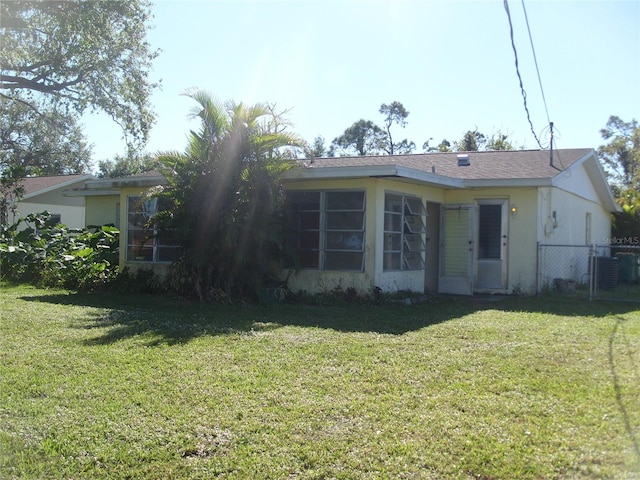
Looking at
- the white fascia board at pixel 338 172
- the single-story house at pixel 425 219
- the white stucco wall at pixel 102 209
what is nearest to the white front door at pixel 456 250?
the single-story house at pixel 425 219

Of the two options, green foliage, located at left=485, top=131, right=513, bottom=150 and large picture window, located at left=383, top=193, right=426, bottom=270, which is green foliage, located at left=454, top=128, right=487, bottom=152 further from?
large picture window, located at left=383, top=193, right=426, bottom=270

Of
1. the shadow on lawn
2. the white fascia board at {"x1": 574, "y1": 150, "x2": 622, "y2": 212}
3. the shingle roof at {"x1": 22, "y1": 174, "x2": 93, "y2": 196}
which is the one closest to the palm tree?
the shadow on lawn

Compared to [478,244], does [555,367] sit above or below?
below

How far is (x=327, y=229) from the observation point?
12.4 metres

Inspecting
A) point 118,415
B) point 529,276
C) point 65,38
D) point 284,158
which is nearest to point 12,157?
point 65,38

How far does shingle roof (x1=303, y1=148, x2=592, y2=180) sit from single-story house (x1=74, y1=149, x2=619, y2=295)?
27 millimetres

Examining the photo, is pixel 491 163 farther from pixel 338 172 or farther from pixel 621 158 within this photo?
pixel 621 158

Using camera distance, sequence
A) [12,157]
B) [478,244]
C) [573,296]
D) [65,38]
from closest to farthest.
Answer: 1. [573,296]
2. [478,244]
3. [65,38]
4. [12,157]

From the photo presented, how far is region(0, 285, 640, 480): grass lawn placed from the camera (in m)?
3.95

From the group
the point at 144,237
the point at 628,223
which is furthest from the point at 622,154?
the point at 144,237

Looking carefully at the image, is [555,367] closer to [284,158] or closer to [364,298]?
[364,298]

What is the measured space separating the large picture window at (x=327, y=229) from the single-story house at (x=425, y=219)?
21mm

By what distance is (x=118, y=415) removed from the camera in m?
4.83

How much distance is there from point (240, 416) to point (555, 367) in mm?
3386
